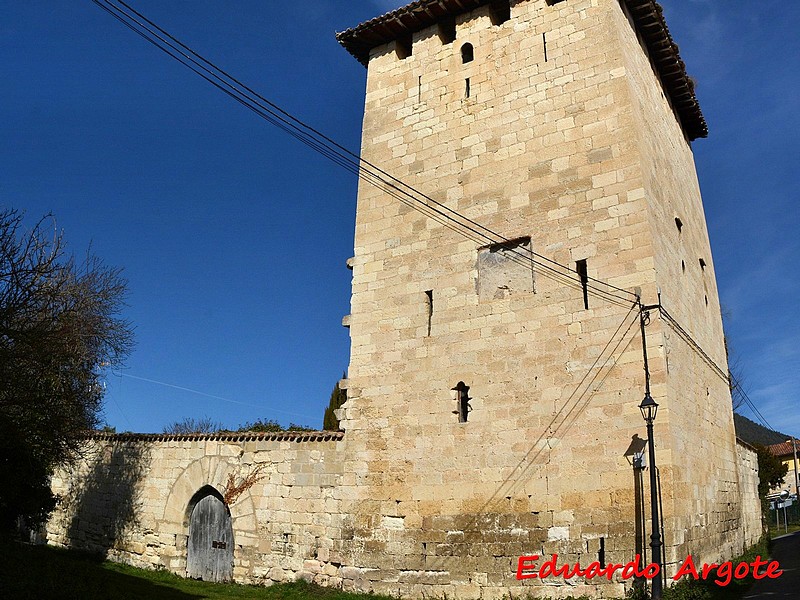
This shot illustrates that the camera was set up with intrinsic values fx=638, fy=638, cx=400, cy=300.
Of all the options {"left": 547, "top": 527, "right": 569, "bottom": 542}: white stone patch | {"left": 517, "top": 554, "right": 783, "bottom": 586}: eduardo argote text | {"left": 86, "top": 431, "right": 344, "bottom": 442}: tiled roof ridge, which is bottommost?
{"left": 517, "top": 554, "right": 783, "bottom": 586}: eduardo argote text

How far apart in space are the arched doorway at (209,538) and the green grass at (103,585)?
12.3 inches

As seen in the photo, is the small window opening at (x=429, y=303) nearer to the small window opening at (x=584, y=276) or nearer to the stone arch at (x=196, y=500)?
the small window opening at (x=584, y=276)

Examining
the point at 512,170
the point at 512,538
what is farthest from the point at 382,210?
the point at 512,538

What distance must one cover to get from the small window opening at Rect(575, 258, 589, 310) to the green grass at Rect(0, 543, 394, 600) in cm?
577

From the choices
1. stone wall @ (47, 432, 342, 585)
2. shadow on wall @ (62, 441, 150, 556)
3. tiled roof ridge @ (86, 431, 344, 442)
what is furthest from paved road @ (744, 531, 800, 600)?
shadow on wall @ (62, 441, 150, 556)

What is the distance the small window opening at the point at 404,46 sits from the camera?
13.8 meters

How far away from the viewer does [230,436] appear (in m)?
13.0

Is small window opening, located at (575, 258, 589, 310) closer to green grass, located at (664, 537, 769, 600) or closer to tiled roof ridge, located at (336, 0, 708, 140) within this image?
green grass, located at (664, 537, 769, 600)

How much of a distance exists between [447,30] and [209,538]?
11.5m

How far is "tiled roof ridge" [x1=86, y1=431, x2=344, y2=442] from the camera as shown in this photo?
11948 millimetres

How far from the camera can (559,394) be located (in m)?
9.84

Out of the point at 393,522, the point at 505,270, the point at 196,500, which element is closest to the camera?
the point at 393,522

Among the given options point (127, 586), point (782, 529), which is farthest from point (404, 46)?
point (782, 529)

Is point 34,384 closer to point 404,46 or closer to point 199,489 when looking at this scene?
point 199,489
